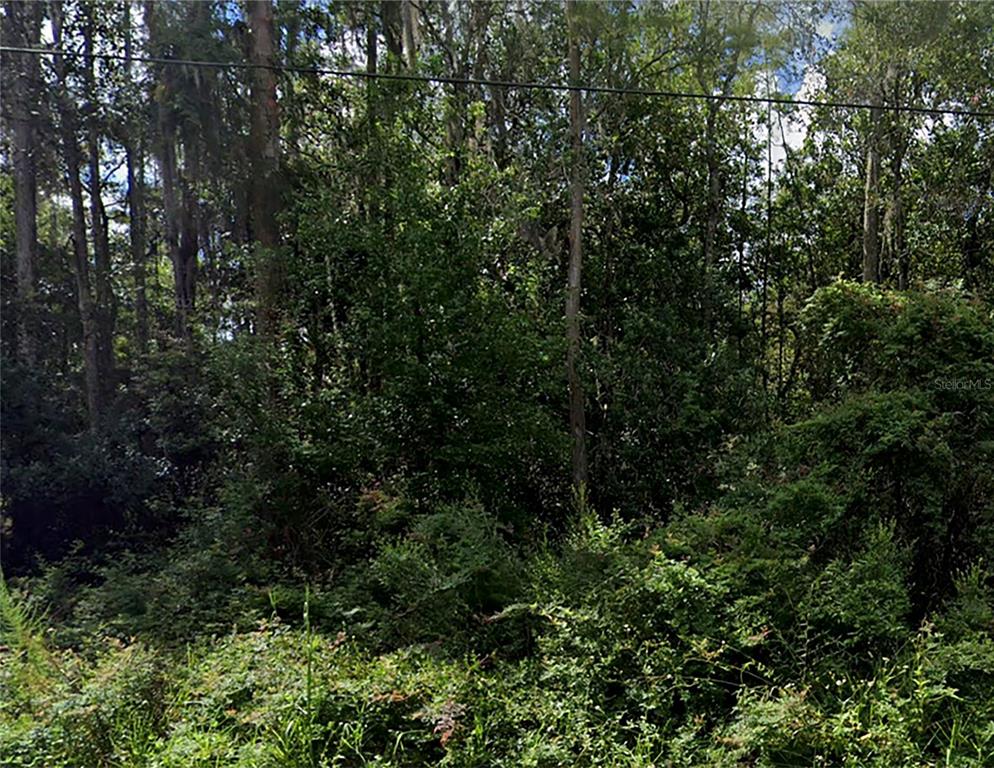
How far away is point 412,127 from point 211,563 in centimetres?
484

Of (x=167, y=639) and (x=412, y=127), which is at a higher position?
(x=412, y=127)

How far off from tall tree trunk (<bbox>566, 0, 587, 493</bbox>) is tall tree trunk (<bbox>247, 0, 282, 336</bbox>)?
3.22 meters

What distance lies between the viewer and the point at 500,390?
21.7 ft

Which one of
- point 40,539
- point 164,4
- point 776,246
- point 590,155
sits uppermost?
point 164,4

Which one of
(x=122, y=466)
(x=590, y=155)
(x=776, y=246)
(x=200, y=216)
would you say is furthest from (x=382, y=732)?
(x=776, y=246)

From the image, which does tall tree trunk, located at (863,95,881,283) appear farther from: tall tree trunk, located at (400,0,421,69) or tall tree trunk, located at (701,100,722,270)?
tall tree trunk, located at (400,0,421,69)

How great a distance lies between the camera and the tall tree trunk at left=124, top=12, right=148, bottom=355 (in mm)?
10548

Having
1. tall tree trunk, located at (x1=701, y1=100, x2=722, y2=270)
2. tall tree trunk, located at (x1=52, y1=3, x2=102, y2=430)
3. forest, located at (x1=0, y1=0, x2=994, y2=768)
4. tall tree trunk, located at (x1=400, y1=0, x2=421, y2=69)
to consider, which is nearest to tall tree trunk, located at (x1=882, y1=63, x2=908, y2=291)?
forest, located at (x1=0, y1=0, x2=994, y2=768)

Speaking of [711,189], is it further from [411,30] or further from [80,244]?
[80,244]

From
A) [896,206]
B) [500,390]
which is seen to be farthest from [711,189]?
[500,390]

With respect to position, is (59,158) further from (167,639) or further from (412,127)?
(167,639)

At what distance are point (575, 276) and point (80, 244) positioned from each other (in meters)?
7.43

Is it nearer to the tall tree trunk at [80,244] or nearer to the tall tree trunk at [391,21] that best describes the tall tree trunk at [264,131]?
the tall tree trunk at [391,21]

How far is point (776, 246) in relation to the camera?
1083cm
